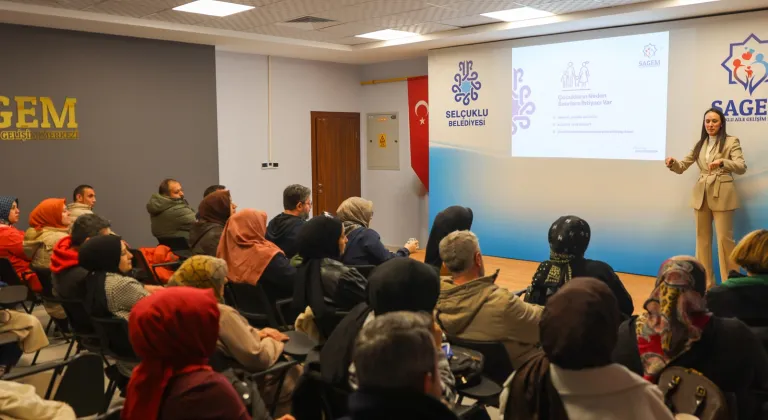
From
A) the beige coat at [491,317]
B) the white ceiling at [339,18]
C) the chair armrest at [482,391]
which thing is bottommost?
the chair armrest at [482,391]

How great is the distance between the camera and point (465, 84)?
8500 mm

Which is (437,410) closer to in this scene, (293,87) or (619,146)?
(619,146)

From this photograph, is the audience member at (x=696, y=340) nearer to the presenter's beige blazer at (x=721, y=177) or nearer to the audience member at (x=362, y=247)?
the audience member at (x=362, y=247)

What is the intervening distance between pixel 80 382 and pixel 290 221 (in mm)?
2415

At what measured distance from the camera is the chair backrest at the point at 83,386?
2.56 meters

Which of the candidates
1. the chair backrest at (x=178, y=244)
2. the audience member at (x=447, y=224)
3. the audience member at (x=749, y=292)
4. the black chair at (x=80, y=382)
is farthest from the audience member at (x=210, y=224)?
the audience member at (x=749, y=292)

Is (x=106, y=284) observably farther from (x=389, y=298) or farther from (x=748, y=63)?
(x=748, y=63)

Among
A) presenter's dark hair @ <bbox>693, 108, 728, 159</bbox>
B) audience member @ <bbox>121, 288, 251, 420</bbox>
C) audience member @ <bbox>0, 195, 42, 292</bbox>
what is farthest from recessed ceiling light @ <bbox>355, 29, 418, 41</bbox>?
audience member @ <bbox>121, 288, 251, 420</bbox>

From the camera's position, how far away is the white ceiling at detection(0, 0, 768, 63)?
6.11 m

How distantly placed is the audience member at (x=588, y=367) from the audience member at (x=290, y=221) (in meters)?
3.26

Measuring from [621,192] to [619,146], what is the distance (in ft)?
1.71

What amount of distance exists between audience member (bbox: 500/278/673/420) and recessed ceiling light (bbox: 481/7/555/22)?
216 inches

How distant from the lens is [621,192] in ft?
23.8

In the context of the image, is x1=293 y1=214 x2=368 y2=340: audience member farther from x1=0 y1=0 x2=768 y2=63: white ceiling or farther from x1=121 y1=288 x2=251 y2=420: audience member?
x1=0 y1=0 x2=768 y2=63: white ceiling
